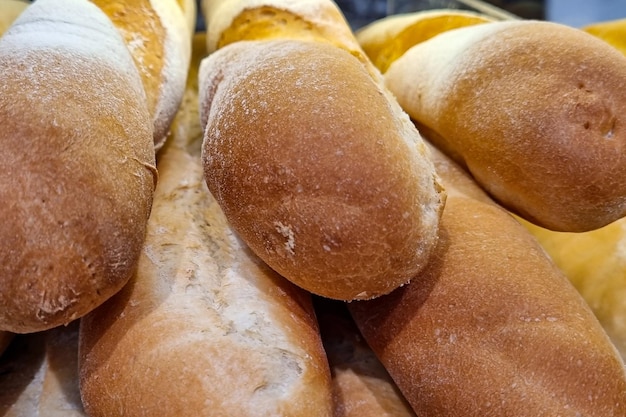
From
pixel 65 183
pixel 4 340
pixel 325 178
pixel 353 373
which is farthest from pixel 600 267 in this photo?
pixel 4 340

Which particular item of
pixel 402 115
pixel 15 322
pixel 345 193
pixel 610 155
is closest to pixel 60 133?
pixel 15 322

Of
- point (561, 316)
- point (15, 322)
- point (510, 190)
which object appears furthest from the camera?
point (510, 190)

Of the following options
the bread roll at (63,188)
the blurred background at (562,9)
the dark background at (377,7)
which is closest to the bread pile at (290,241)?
the bread roll at (63,188)

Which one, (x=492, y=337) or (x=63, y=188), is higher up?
(x=63, y=188)

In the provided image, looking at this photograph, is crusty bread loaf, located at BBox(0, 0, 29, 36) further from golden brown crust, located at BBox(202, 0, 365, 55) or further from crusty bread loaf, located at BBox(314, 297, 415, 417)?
crusty bread loaf, located at BBox(314, 297, 415, 417)

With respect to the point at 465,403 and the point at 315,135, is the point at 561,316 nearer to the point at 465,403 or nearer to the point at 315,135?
the point at 465,403

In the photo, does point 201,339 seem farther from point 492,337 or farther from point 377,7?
point 377,7

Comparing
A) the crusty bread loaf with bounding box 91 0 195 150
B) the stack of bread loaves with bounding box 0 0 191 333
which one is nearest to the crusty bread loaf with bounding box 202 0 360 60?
the crusty bread loaf with bounding box 91 0 195 150
